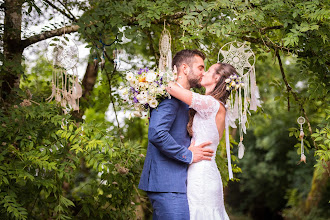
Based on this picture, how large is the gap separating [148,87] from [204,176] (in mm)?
668

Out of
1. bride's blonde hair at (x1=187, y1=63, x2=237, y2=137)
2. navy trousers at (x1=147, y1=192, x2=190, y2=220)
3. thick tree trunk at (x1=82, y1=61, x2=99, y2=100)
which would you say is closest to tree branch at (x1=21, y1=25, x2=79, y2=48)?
thick tree trunk at (x1=82, y1=61, x2=99, y2=100)

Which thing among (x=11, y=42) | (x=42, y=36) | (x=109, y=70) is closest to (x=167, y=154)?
(x=42, y=36)

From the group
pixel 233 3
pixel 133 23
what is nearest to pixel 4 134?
pixel 133 23

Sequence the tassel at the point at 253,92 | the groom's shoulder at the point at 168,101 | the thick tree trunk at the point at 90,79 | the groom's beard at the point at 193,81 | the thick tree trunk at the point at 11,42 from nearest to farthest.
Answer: the groom's shoulder at the point at 168,101, the groom's beard at the point at 193,81, the tassel at the point at 253,92, the thick tree trunk at the point at 11,42, the thick tree trunk at the point at 90,79

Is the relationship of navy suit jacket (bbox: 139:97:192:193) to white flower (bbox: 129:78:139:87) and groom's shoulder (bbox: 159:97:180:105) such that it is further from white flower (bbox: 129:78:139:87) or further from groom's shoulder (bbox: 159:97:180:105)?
white flower (bbox: 129:78:139:87)

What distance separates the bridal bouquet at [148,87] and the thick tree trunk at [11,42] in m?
2.00

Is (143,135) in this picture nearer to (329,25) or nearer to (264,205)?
(264,205)

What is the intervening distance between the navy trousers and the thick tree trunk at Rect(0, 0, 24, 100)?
7.72 ft

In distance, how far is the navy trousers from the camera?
2660mm

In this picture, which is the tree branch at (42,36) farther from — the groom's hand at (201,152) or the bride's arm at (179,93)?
the groom's hand at (201,152)

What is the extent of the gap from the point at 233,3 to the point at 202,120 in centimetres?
114

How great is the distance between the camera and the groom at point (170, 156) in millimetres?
2682

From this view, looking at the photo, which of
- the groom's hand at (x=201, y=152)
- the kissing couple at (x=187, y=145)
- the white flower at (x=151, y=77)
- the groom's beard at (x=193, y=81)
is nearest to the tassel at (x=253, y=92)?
the kissing couple at (x=187, y=145)

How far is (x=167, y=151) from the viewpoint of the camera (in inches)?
106
